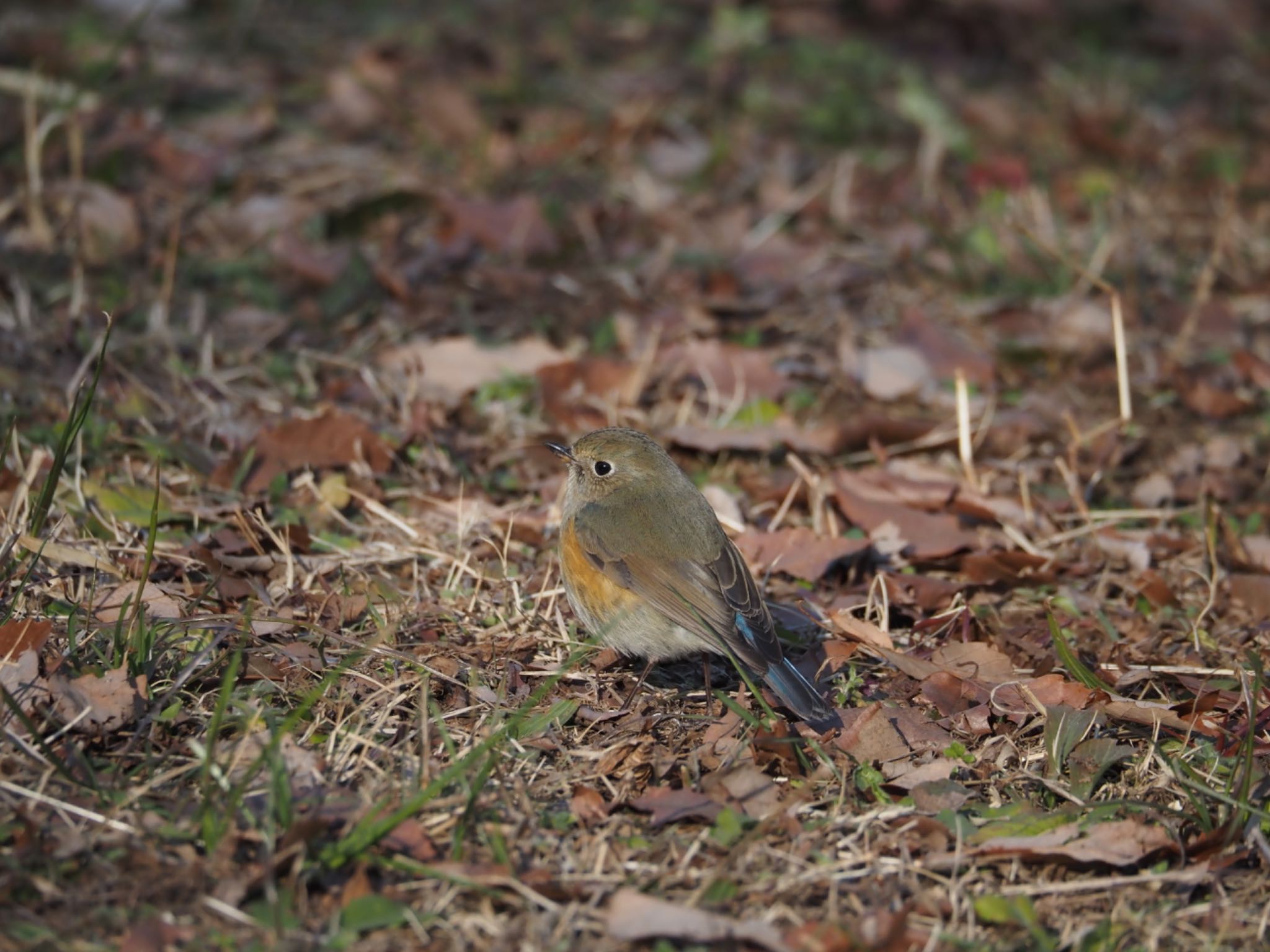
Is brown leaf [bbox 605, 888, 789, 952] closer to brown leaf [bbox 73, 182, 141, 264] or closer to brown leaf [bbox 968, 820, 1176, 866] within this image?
brown leaf [bbox 968, 820, 1176, 866]

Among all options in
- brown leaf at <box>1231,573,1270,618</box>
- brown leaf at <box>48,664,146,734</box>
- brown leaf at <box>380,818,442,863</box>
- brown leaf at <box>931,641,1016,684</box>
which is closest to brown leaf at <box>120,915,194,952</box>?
brown leaf at <box>380,818,442,863</box>

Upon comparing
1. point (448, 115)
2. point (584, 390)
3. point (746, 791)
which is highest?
point (746, 791)

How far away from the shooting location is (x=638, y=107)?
8.72m

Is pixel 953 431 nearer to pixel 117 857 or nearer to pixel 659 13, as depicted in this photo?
pixel 117 857

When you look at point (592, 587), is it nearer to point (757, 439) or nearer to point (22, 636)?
point (757, 439)

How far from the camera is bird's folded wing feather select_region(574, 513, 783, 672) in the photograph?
13.7 feet

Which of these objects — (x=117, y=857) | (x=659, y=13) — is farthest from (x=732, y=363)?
(x=659, y=13)

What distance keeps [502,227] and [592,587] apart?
3.43m

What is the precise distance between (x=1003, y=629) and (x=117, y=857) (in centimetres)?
305

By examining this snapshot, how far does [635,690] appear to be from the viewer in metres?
4.36

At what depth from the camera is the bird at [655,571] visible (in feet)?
13.7

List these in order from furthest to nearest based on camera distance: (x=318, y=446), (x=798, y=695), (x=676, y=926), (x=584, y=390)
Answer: (x=584, y=390)
(x=318, y=446)
(x=798, y=695)
(x=676, y=926)

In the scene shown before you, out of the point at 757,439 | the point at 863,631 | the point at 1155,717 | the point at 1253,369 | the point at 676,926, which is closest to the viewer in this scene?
the point at 676,926

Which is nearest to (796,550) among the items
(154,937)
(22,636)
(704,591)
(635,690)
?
(704,591)
